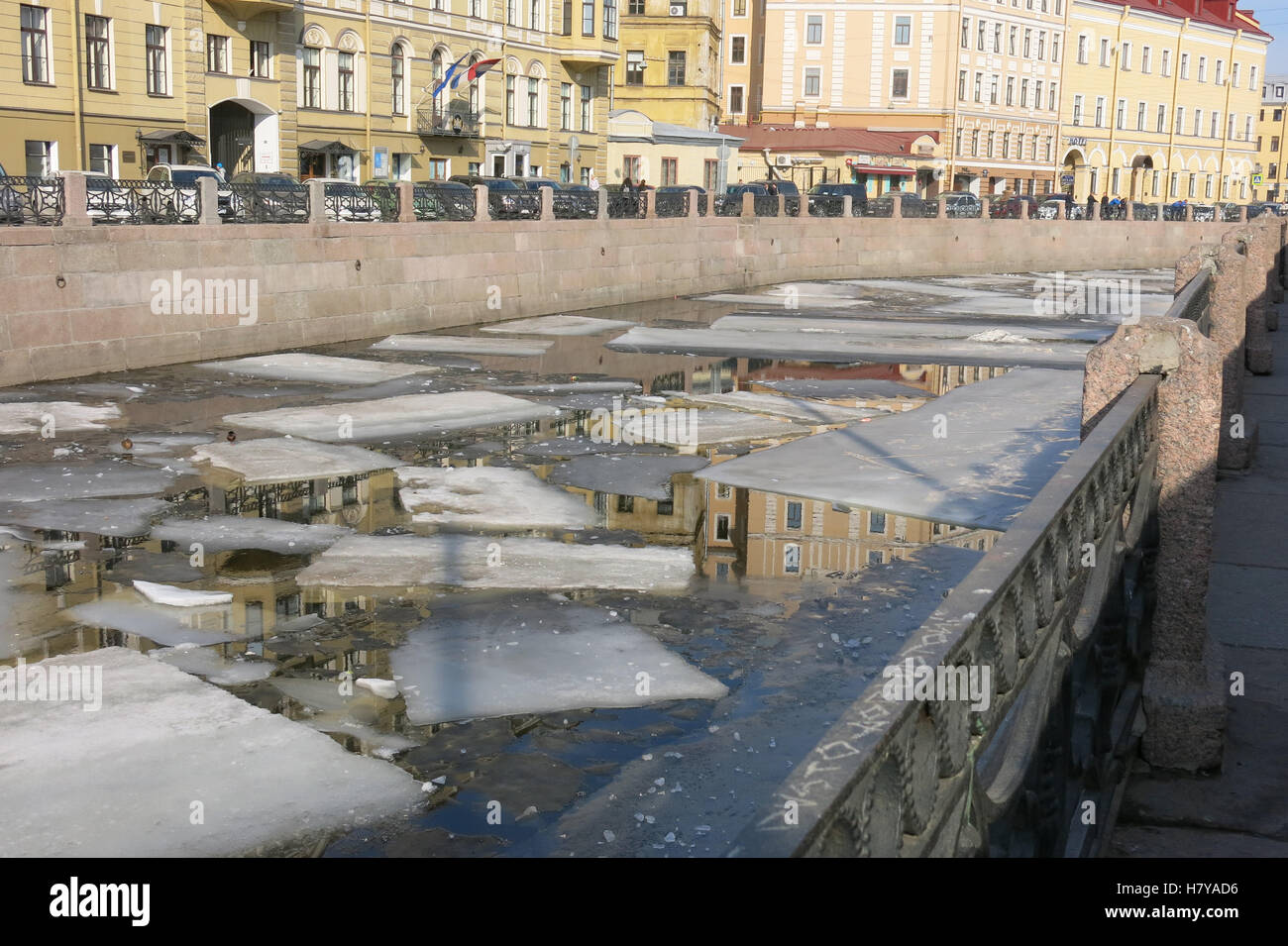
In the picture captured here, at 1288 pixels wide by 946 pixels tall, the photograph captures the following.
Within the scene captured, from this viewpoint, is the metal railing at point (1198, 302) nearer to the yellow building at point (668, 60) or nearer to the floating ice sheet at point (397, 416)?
the floating ice sheet at point (397, 416)

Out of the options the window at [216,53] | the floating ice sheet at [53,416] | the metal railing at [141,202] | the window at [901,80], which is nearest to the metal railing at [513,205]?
the metal railing at [141,202]

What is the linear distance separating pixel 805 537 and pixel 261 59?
99.5 ft

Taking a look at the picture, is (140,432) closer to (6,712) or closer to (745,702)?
(6,712)

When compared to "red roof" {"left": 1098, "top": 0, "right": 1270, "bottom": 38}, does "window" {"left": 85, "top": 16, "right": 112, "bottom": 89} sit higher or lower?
lower

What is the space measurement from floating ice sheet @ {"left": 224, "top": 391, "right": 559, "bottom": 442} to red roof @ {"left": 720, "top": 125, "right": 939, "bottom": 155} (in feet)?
146

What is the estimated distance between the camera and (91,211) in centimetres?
1788

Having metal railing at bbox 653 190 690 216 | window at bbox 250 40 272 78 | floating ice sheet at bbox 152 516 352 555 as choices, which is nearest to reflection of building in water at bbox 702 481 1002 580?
floating ice sheet at bbox 152 516 352 555

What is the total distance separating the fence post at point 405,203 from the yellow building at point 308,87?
37.6 feet

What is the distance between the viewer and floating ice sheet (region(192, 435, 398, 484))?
1094 centimetres

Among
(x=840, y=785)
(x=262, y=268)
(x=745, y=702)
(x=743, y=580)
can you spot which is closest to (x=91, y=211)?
(x=262, y=268)

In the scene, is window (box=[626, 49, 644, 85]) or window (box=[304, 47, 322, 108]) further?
window (box=[626, 49, 644, 85])

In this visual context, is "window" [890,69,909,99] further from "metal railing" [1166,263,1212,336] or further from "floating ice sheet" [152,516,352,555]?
"floating ice sheet" [152,516,352,555]

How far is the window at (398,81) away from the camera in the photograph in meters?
39.9

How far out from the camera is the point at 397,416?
1377cm
